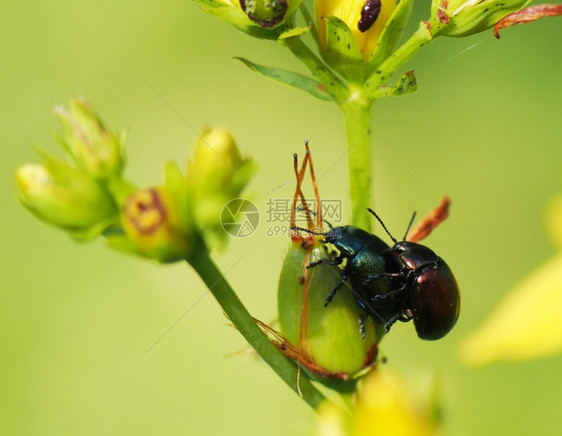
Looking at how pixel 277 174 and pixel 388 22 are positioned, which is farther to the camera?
pixel 277 174

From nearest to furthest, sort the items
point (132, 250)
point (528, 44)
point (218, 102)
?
point (132, 250) → point (218, 102) → point (528, 44)

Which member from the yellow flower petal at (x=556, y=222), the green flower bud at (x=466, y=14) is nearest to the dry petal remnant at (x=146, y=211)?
the green flower bud at (x=466, y=14)

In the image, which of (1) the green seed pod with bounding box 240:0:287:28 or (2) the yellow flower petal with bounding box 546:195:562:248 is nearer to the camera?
(1) the green seed pod with bounding box 240:0:287:28

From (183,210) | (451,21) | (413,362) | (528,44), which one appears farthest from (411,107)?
(183,210)

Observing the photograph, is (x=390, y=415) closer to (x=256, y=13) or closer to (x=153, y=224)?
(x=153, y=224)

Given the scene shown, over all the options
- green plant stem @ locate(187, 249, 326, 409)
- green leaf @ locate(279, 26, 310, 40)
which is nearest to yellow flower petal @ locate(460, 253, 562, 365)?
green plant stem @ locate(187, 249, 326, 409)

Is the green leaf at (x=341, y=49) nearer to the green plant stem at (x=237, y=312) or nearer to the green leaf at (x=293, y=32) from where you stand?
the green leaf at (x=293, y=32)

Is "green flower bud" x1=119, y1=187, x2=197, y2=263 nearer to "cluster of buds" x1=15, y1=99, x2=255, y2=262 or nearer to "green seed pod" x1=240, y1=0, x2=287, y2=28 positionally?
"cluster of buds" x1=15, y1=99, x2=255, y2=262

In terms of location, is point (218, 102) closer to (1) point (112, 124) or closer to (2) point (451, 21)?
(1) point (112, 124)
